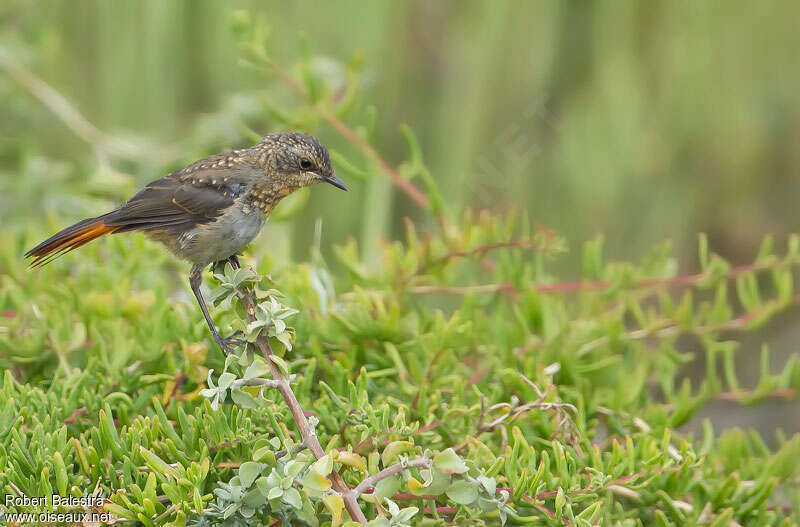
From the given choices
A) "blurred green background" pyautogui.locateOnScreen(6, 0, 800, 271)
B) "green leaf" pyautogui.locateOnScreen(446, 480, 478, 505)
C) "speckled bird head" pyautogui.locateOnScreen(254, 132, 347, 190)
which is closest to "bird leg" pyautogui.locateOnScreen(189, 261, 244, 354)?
"speckled bird head" pyautogui.locateOnScreen(254, 132, 347, 190)

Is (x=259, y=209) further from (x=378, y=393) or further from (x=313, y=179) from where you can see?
(x=378, y=393)

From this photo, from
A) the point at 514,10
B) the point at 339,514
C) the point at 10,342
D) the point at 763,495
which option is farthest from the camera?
the point at 514,10

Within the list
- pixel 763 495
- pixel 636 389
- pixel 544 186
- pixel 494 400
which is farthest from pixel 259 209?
pixel 544 186

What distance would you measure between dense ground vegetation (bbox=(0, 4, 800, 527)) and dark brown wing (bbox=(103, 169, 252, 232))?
0.14m

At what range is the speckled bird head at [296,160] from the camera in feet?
5.91

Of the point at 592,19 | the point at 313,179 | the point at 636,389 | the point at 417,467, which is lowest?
the point at 636,389

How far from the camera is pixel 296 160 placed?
5.94 feet

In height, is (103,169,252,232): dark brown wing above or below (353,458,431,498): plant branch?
above

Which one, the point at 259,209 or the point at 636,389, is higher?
the point at 259,209

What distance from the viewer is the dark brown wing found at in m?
1.74

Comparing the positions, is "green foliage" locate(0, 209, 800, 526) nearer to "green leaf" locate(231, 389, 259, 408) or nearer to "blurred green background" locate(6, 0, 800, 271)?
"green leaf" locate(231, 389, 259, 408)

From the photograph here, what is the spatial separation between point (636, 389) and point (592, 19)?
199cm

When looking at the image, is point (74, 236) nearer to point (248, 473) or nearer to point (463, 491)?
point (248, 473)

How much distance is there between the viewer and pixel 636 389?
5.44 ft
